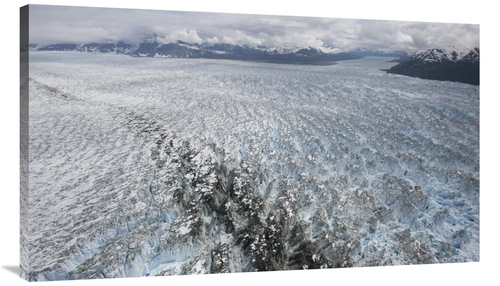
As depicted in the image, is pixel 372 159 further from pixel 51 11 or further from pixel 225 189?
pixel 51 11

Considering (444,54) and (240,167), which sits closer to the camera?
(240,167)

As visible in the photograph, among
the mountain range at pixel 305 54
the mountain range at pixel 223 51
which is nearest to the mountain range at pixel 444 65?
the mountain range at pixel 305 54

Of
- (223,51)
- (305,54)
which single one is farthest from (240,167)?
(305,54)

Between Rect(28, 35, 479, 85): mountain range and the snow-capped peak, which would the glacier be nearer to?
Rect(28, 35, 479, 85): mountain range

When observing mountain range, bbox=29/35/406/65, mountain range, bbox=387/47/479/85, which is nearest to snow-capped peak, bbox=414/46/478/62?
mountain range, bbox=387/47/479/85

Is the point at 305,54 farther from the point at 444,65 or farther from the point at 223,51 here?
the point at 444,65

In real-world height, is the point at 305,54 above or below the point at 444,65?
above

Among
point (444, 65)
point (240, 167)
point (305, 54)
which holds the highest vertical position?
point (305, 54)

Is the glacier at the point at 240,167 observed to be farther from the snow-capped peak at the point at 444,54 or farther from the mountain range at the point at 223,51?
the snow-capped peak at the point at 444,54
